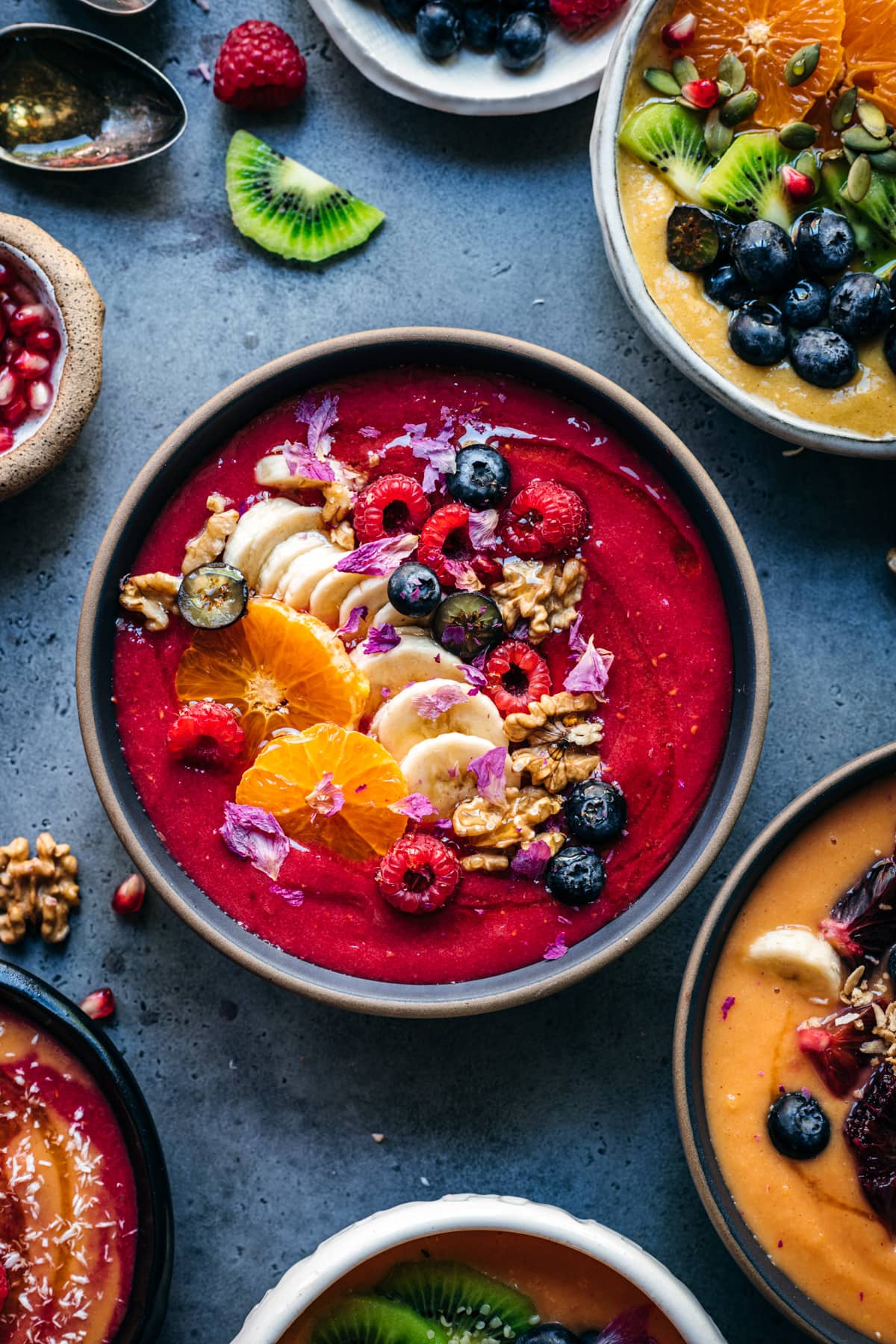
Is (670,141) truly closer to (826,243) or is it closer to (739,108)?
(739,108)

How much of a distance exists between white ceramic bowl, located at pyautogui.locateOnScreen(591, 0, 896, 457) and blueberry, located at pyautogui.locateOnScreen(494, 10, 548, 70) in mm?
277

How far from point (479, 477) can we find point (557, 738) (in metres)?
0.62

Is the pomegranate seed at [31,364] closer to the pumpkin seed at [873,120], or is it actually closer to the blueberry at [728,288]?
the blueberry at [728,288]

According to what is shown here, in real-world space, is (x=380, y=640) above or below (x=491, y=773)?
above

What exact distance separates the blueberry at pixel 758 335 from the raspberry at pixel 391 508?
0.82m

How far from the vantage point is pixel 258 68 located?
2.90 meters

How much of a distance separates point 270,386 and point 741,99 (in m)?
1.29

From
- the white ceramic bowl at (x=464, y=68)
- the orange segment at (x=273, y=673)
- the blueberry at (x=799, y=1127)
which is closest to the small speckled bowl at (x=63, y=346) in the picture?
the orange segment at (x=273, y=673)

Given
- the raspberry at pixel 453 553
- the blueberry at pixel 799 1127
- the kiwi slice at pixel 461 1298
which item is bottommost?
the kiwi slice at pixel 461 1298

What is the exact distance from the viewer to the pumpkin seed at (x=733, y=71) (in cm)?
270

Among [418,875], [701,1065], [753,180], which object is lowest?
[701,1065]

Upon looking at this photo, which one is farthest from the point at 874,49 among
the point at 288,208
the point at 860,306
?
the point at 288,208

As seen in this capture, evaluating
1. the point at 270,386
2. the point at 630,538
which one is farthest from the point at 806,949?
the point at 270,386

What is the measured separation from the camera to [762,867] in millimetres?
2527
